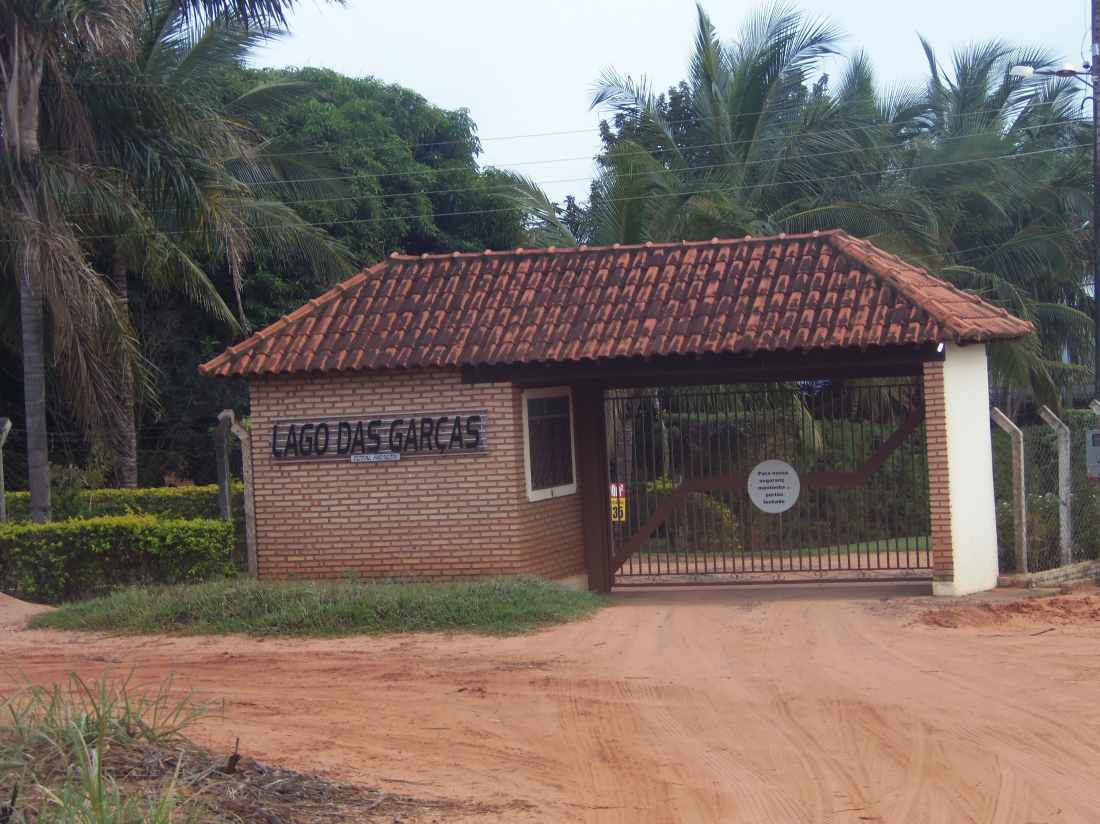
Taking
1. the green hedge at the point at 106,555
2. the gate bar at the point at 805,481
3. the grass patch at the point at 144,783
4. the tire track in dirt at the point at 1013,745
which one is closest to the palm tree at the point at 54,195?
the green hedge at the point at 106,555

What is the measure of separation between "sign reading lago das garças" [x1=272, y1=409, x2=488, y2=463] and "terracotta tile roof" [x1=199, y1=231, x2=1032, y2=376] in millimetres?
654

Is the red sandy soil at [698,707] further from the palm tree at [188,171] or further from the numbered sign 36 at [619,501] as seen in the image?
the palm tree at [188,171]

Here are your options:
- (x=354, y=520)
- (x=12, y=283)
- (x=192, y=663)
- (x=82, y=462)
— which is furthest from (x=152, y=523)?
(x=82, y=462)

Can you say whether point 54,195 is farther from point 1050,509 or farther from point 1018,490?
point 1050,509

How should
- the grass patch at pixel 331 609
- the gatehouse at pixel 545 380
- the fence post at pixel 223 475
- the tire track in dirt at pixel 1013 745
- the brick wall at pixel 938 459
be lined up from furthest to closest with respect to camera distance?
the fence post at pixel 223 475
the gatehouse at pixel 545 380
the brick wall at pixel 938 459
the grass patch at pixel 331 609
the tire track in dirt at pixel 1013 745

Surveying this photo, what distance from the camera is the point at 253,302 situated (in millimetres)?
23828

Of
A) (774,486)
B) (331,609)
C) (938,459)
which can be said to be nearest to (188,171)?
(331,609)

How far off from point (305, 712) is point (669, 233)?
13.8 metres

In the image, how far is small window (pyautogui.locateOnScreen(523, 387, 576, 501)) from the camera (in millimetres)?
13320

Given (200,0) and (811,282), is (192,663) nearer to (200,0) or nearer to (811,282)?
(811,282)

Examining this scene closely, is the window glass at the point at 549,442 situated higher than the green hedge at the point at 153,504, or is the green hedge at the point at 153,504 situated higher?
the window glass at the point at 549,442

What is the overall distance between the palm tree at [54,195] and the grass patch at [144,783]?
339 inches

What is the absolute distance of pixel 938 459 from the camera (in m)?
12.2

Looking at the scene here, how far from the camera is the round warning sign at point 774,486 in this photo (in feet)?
44.9
